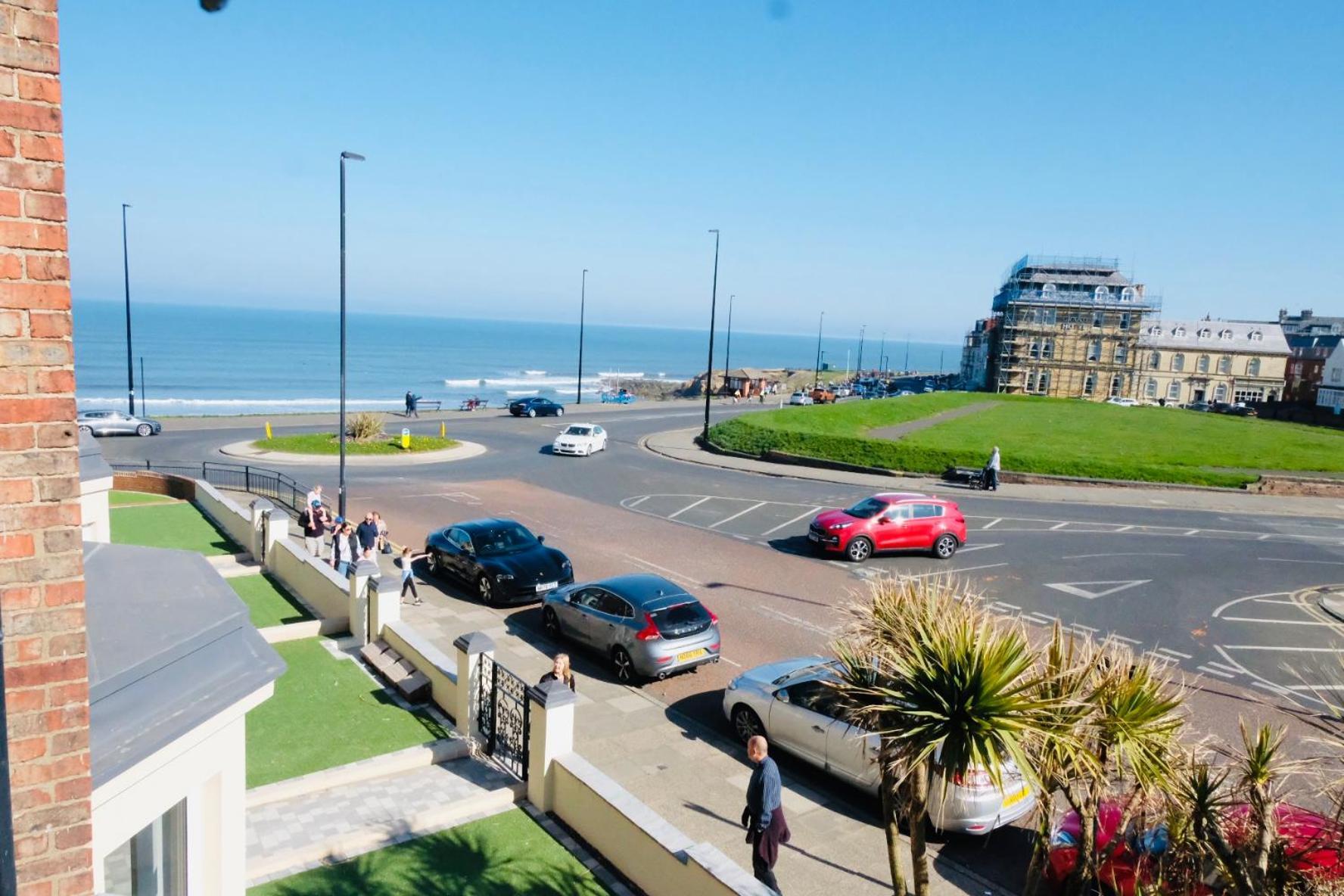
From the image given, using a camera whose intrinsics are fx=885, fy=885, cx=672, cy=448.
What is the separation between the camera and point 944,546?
22.4 meters

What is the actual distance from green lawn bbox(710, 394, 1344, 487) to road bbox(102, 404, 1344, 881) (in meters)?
3.73

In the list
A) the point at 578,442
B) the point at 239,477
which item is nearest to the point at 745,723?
the point at 239,477

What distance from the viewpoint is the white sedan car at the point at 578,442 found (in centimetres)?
3769

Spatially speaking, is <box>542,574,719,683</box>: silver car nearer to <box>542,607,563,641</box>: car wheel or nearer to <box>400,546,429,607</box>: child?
<box>542,607,563,641</box>: car wheel

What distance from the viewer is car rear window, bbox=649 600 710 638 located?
13.6 meters

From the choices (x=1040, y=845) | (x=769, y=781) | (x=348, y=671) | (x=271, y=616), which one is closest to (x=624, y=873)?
(x=769, y=781)

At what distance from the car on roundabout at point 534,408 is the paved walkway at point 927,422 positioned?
18596mm

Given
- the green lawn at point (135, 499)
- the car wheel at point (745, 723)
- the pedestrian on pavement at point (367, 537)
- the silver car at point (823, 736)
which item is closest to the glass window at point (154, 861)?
the silver car at point (823, 736)

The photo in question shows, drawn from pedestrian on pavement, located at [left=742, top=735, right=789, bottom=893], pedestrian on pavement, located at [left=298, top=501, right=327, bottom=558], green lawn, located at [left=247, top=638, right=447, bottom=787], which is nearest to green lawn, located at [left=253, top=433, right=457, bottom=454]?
pedestrian on pavement, located at [left=298, top=501, right=327, bottom=558]

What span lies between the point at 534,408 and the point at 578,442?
15.2 meters

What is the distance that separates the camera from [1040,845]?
632cm

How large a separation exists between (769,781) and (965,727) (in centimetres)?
306

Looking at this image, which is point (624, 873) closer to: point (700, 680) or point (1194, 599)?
point (700, 680)

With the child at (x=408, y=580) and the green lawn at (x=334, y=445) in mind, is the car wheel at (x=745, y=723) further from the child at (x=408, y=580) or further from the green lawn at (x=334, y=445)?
the green lawn at (x=334, y=445)
